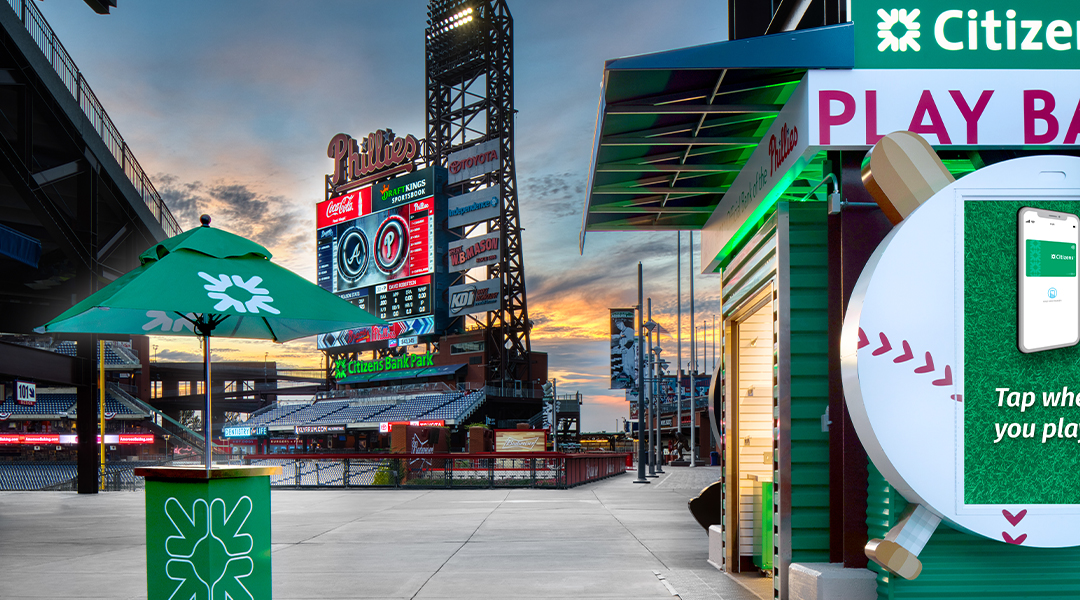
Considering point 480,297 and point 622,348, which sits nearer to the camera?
point 622,348

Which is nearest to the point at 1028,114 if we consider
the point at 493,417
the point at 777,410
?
the point at 777,410

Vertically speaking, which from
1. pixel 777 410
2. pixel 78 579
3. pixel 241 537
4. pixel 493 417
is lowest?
pixel 493 417

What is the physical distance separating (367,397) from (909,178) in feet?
227

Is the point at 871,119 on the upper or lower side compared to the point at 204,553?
upper

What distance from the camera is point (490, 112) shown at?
207 ft

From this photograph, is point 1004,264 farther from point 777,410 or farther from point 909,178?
point 777,410

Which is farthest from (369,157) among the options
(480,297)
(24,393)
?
(24,393)

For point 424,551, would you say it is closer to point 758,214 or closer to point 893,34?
point 758,214

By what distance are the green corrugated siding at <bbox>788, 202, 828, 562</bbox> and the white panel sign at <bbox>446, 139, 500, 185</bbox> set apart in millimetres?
54070

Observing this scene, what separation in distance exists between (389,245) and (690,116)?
57335 mm

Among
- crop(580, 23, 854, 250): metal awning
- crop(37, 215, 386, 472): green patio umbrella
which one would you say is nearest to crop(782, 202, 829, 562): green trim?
crop(580, 23, 854, 250): metal awning

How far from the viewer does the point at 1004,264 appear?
4.84 m

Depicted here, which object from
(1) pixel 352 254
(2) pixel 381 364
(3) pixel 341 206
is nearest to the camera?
(1) pixel 352 254

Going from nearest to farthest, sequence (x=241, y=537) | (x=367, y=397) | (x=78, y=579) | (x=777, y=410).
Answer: (x=241, y=537) → (x=777, y=410) → (x=78, y=579) → (x=367, y=397)
